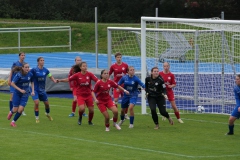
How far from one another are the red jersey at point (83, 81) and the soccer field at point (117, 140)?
889 millimetres

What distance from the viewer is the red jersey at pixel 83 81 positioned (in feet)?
60.4

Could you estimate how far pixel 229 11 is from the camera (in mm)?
52875

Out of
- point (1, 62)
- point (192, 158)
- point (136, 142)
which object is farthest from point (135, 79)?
point (1, 62)

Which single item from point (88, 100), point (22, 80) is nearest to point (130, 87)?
point (88, 100)

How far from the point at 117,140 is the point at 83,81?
9.55 ft

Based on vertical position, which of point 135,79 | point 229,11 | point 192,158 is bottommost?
point 192,158

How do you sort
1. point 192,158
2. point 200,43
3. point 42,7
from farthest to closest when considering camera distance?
point 42,7 < point 200,43 < point 192,158

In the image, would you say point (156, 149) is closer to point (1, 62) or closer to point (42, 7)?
point (1, 62)

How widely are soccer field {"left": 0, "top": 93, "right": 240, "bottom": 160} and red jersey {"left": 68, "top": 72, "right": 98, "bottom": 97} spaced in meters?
0.89

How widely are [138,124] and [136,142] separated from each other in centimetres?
336

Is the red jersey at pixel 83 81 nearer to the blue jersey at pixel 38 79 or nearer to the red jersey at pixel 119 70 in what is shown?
the blue jersey at pixel 38 79

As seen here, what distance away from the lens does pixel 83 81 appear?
1841cm

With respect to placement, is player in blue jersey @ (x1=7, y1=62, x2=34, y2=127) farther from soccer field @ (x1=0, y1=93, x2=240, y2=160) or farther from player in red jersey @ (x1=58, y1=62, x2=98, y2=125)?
player in red jersey @ (x1=58, y1=62, x2=98, y2=125)

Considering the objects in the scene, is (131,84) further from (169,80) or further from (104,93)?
(169,80)
